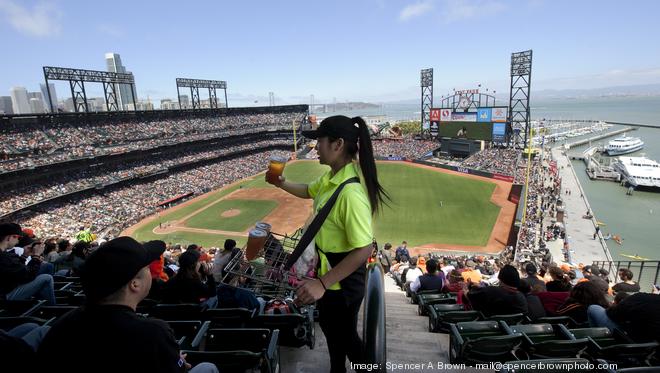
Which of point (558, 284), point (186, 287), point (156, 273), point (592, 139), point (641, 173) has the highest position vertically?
point (186, 287)

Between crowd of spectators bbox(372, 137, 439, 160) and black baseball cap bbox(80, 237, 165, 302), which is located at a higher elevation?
black baseball cap bbox(80, 237, 165, 302)

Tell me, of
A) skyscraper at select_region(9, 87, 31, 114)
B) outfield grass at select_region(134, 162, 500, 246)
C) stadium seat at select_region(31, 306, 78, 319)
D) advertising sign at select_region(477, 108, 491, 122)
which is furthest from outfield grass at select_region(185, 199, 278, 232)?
skyscraper at select_region(9, 87, 31, 114)

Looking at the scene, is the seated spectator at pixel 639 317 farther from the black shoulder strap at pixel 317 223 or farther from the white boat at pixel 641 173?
the white boat at pixel 641 173

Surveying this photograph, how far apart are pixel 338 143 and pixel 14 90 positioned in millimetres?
147434

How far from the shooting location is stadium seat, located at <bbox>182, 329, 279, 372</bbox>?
2.92m

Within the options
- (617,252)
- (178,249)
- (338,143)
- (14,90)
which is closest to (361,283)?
(338,143)

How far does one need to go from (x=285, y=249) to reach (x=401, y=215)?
27.0m

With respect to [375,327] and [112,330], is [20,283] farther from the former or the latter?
[375,327]

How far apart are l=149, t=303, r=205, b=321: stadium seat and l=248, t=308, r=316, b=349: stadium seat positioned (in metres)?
0.71

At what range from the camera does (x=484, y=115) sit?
51.5 meters

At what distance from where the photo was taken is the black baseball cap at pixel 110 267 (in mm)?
1849

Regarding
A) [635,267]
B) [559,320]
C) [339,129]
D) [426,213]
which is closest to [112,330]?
[339,129]

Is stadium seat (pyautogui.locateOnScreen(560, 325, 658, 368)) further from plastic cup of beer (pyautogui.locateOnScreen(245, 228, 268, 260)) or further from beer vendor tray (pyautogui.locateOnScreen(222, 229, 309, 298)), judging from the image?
plastic cup of beer (pyautogui.locateOnScreen(245, 228, 268, 260))

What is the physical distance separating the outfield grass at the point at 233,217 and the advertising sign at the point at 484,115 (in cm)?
3410
